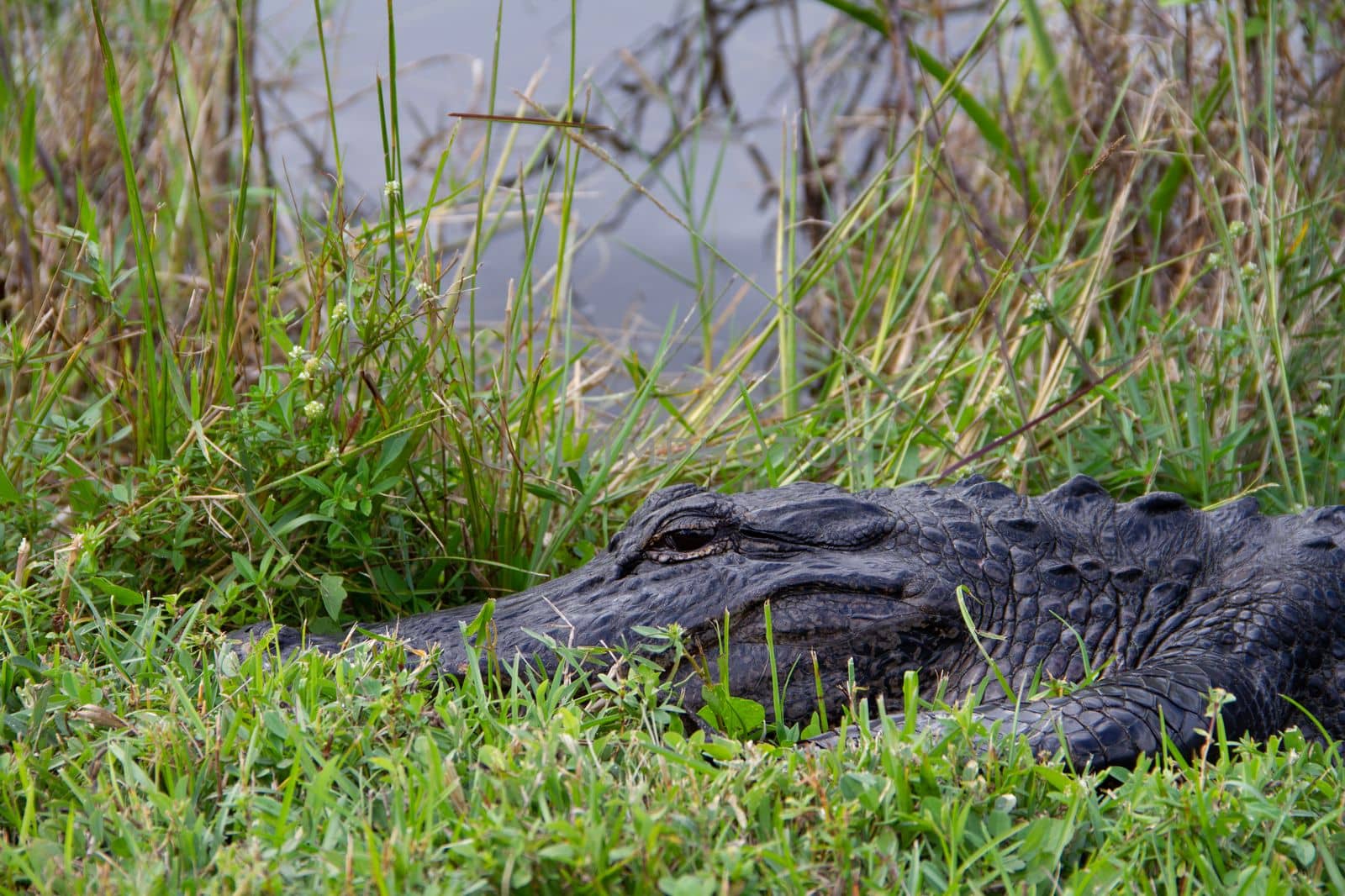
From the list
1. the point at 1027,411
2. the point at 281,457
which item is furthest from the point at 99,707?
the point at 1027,411

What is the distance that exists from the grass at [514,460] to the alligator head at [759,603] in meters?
0.19

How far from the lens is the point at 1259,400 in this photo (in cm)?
363

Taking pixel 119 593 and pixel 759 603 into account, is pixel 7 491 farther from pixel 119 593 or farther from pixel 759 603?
pixel 759 603

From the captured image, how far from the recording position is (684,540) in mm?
2615

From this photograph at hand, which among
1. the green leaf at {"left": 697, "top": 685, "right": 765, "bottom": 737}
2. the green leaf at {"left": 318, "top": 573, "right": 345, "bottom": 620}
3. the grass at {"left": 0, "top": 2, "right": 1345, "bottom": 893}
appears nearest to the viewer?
the grass at {"left": 0, "top": 2, "right": 1345, "bottom": 893}

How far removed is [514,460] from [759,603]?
0.77m

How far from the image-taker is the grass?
5.75 feet

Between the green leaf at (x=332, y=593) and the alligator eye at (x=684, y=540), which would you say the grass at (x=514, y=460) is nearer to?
the green leaf at (x=332, y=593)

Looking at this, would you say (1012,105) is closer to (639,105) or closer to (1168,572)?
(639,105)

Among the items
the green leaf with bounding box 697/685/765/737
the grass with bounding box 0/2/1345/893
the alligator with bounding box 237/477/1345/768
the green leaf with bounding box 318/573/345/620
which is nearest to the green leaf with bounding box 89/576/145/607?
the grass with bounding box 0/2/1345/893

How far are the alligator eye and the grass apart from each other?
1.21 feet

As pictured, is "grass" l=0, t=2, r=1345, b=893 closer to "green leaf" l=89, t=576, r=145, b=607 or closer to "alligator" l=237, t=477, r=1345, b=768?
"green leaf" l=89, t=576, r=145, b=607

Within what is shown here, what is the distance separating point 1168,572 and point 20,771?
7.55 feet

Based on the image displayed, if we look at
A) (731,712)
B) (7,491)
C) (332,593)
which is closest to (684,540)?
(731,712)
